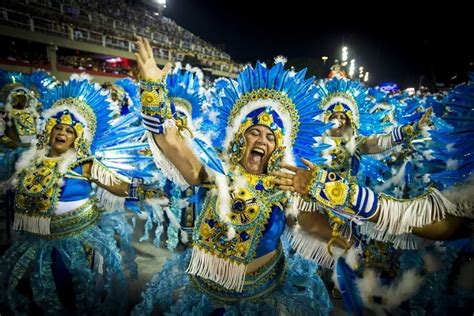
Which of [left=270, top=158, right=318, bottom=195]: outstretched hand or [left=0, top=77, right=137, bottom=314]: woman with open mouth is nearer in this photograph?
[left=270, top=158, right=318, bottom=195]: outstretched hand

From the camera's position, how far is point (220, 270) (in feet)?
7.04

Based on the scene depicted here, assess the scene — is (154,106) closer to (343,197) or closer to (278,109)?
(278,109)

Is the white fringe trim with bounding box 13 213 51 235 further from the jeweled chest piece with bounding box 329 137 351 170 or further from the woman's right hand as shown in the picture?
the jeweled chest piece with bounding box 329 137 351 170

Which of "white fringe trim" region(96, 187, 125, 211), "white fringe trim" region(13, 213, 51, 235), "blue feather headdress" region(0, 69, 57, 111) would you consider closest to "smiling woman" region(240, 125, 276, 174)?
"white fringe trim" region(96, 187, 125, 211)

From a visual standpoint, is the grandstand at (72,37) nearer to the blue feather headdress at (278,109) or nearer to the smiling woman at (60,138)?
the smiling woman at (60,138)

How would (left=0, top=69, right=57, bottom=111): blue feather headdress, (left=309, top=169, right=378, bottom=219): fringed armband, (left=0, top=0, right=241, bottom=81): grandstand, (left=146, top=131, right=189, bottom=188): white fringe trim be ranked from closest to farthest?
(left=309, top=169, right=378, bottom=219): fringed armband < (left=146, top=131, right=189, bottom=188): white fringe trim < (left=0, top=69, right=57, bottom=111): blue feather headdress < (left=0, top=0, right=241, bottom=81): grandstand

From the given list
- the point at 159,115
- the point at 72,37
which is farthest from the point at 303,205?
Answer: the point at 72,37

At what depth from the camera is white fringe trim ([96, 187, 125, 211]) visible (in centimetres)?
329

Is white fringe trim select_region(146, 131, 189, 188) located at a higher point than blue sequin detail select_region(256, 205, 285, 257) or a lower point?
higher

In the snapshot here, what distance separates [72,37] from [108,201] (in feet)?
62.2

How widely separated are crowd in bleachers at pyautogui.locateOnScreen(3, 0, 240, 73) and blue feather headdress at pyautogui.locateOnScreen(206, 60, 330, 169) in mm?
18140

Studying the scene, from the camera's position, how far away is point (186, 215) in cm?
451

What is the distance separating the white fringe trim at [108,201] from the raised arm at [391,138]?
12.2ft

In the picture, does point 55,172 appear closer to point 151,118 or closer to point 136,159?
point 136,159
